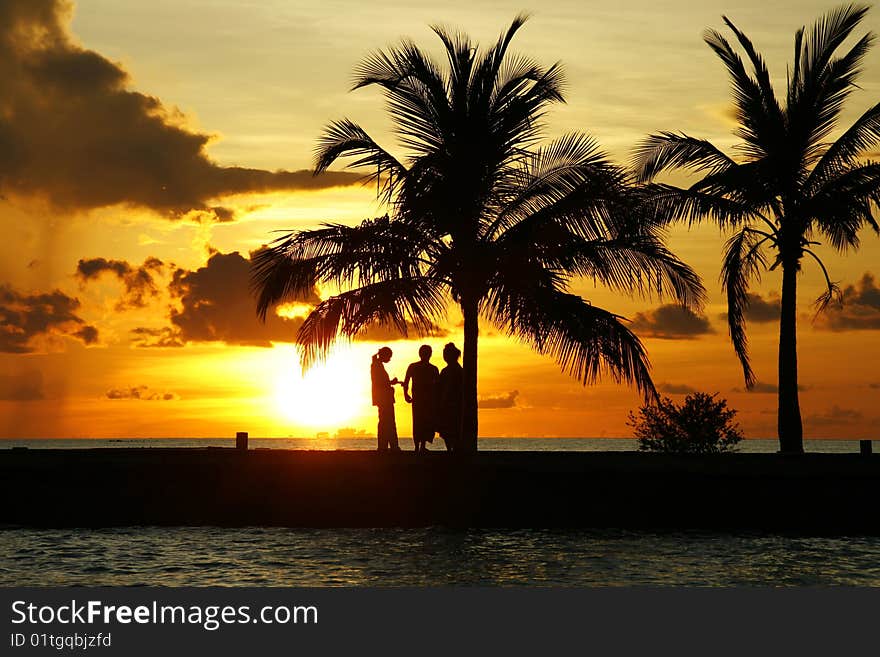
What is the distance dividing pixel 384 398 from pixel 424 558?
5542 mm

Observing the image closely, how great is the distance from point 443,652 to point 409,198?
47.4ft

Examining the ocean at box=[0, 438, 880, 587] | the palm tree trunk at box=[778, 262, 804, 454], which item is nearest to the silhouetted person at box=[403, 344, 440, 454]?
the ocean at box=[0, 438, 880, 587]

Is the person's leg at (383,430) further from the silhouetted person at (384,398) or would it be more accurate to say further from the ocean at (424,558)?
the ocean at (424,558)

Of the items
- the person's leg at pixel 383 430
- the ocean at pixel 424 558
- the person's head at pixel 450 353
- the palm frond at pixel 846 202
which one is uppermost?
the palm frond at pixel 846 202

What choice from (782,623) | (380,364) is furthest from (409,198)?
(782,623)

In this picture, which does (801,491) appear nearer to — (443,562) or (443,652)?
(443,562)

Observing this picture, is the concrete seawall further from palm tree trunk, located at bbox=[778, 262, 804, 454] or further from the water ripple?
palm tree trunk, located at bbox=[778, 262, 804, 454]

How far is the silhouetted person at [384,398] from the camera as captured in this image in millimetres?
24953

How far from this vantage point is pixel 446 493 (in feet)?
78.5

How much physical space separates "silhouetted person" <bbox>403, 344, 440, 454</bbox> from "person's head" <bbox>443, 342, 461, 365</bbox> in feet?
1.12

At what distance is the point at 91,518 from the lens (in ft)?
80.9

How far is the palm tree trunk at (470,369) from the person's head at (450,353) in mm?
2672

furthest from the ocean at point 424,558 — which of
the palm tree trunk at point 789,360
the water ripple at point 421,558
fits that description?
the palm tree trunk at point 789,360

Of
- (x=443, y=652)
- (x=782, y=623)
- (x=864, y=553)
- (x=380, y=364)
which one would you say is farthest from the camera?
(x=380, y=364)
